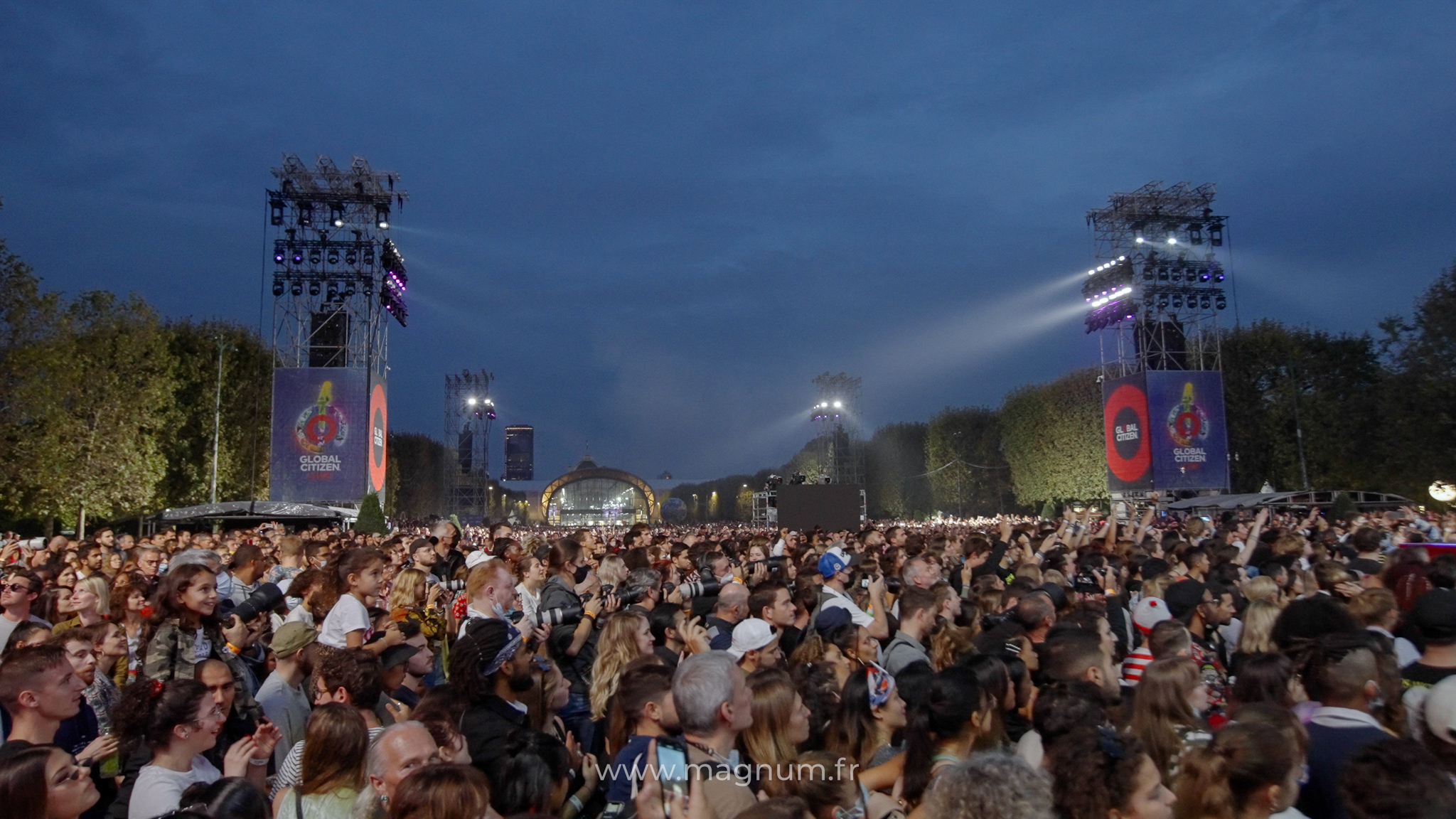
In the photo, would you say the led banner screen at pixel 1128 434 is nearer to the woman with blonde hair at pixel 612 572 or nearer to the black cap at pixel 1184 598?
the black cap at pixel 1184 598

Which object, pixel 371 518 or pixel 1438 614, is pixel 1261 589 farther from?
pixel 371 518

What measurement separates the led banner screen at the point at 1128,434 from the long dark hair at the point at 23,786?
122ft

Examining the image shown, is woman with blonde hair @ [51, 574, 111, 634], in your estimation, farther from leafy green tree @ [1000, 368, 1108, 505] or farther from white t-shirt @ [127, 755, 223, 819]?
leafy green tree @ [1000, 368, 1108, 505]

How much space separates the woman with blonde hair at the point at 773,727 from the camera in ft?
11.8

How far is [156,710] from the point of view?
11.7 feet

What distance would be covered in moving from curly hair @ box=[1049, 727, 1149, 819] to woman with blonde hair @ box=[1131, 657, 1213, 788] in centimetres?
76

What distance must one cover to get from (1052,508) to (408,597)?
38.5m

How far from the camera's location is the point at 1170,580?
766 centimetres

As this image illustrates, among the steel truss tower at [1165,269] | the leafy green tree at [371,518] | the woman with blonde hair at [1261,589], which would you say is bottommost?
the woman with blonde hair at [1261,589]

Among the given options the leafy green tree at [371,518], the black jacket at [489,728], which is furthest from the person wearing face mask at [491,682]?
the leafy green tree at [371,518]

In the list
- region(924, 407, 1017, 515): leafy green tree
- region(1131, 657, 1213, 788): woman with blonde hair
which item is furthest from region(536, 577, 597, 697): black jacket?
region(924, 407, 1017, 515): leafy green tree

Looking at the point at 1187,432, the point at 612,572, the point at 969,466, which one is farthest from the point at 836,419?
the point at 612,572

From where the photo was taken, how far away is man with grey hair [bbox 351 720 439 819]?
3145 millimetres

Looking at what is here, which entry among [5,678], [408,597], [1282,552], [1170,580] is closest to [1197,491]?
[1282,552]
